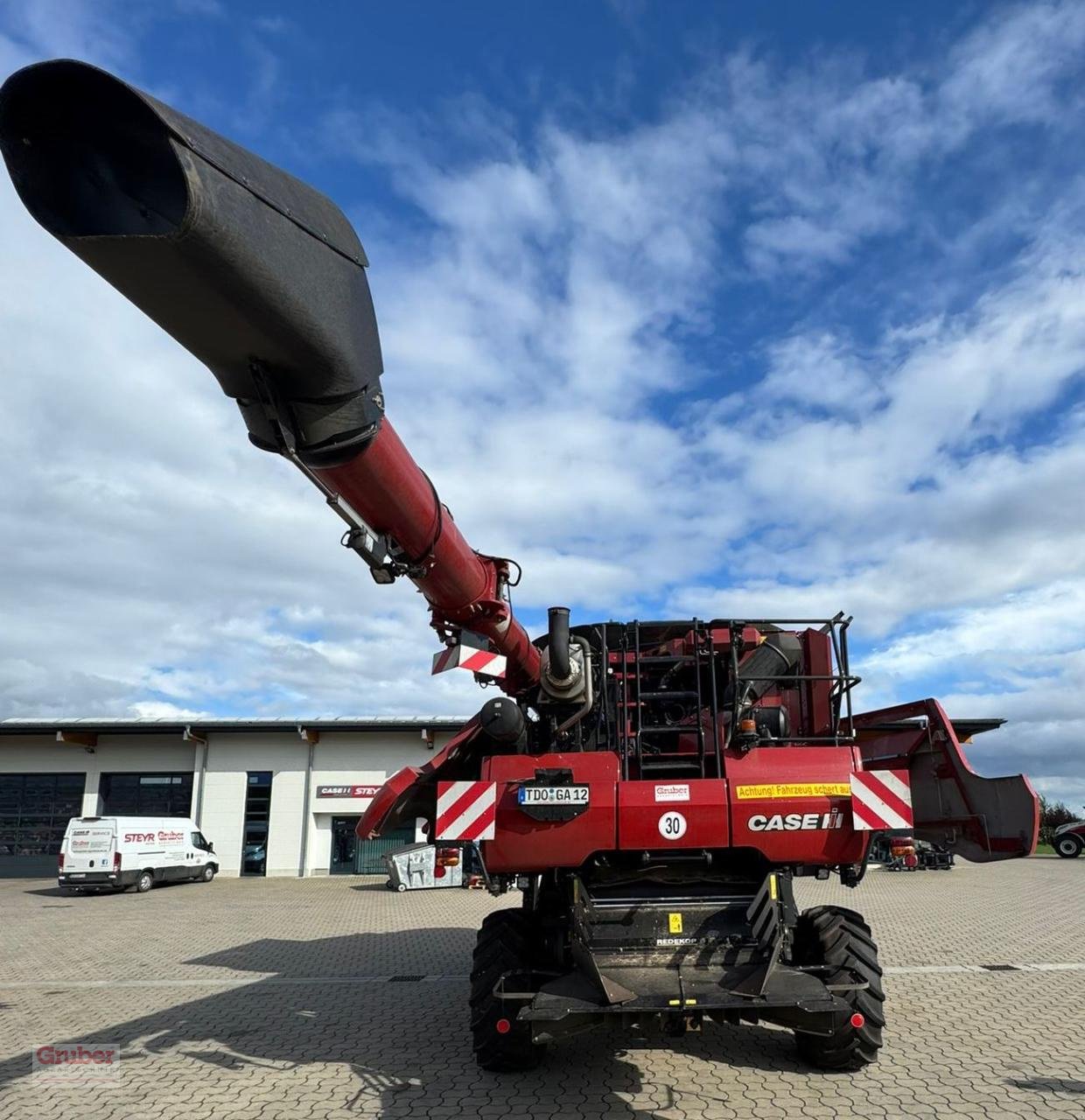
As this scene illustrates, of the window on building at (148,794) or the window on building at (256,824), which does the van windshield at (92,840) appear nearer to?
the window on building at (256,824)

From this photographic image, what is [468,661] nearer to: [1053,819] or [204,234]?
[204,234]

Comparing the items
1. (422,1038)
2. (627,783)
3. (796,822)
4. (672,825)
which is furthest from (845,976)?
(422,1038)

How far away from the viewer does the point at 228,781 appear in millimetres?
29297

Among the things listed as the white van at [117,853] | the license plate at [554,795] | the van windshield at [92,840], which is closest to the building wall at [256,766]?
the white van at [117,853]

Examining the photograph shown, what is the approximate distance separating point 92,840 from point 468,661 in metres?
21.9

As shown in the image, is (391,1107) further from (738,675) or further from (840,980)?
(738,675)

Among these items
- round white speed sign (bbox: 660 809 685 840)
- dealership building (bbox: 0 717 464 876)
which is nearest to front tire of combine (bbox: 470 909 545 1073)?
round white speed sign (bbox: 660 809 685 840)

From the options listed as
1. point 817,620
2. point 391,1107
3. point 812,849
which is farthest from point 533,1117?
point 817,620

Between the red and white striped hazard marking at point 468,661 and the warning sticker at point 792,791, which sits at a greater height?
the red and white striped hazard marking at point 468,661

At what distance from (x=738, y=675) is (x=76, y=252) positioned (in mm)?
4919

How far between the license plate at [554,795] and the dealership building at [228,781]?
23.0m

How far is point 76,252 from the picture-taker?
9.07 ft

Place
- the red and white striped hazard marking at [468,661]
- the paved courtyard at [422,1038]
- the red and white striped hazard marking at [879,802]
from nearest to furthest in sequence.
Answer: the red and white striped hazard marking at [468,661] → the paved courtyard at [422,1038] → the red and white striped hazard marking at [879,802]

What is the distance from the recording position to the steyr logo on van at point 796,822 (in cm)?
590
